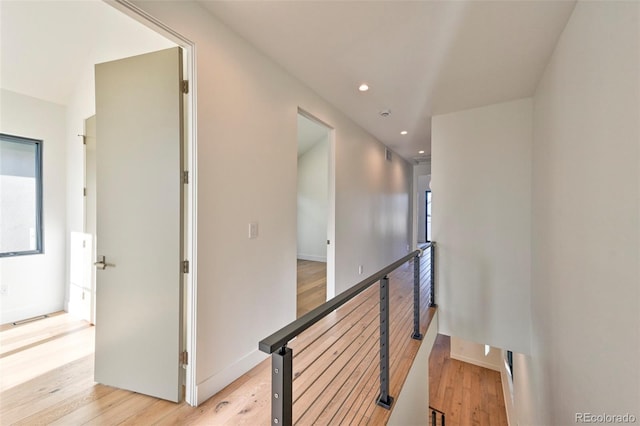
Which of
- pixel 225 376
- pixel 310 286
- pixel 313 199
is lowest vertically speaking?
pixel 310 286

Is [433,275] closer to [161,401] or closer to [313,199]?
[161,401]

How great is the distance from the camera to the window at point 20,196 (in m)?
2.98

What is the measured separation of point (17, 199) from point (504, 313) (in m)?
5.96

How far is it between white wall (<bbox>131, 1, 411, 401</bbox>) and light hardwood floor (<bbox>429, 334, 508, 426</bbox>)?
4.08 meters

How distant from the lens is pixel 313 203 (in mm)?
7289

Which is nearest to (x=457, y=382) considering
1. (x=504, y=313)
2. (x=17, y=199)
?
(x=504, y=313)

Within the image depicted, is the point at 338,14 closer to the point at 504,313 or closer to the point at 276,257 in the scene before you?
the point at 276,257

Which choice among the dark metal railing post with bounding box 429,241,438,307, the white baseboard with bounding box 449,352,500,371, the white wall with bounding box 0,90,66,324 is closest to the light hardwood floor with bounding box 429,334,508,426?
the white baseboard with bounding box 449,352,500,371

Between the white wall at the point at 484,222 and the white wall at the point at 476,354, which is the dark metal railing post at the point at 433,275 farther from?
the white wall at the point at 476,354

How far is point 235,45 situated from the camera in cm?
202

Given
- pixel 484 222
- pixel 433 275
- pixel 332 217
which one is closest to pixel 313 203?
pixel 332 217

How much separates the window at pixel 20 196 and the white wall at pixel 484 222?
16.7 ft

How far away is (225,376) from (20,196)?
11.1 feet

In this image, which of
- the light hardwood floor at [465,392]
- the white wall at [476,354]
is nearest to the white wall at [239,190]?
the light hardwood floor at [465,392]
